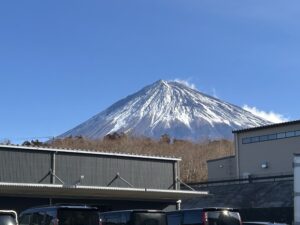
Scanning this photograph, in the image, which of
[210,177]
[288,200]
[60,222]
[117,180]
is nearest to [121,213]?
[60,222]

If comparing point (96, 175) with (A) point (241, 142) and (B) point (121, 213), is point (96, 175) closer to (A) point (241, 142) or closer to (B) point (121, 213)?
(B) point (121, 213)

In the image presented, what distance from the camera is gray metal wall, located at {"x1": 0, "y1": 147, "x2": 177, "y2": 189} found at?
2916cm

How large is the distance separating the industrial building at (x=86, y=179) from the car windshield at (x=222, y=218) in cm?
1017

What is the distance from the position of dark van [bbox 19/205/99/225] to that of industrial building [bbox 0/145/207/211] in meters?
9.90

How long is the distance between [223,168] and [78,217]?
4315 cm

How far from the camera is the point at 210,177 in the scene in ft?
198

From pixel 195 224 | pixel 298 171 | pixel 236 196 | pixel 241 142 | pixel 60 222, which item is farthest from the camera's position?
pixel 241 142

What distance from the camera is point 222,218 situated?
19688mm

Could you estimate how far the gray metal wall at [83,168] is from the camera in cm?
2916

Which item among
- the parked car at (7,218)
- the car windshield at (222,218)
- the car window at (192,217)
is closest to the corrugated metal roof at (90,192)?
the car window at (192,217)

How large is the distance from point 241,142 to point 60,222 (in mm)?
40262

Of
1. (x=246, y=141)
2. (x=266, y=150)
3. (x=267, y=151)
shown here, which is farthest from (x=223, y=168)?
(x=267, y=151)

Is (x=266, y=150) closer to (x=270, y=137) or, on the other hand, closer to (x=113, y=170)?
(x=270, y=137)

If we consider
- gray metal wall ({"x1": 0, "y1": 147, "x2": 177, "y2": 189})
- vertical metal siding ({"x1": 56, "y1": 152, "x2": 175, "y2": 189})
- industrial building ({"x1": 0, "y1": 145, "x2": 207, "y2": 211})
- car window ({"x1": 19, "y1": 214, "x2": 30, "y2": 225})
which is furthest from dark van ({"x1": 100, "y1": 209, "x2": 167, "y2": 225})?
vertical metal siding ({"x1": 56, "y1": 152, "x2": 175, "y2": 189})
